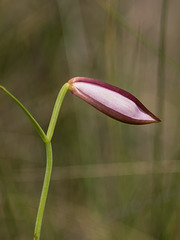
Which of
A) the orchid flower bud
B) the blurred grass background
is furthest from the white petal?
the blurred grass background

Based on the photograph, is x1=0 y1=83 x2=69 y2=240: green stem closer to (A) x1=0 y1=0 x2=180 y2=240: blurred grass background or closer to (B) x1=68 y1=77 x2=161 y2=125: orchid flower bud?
(B) x1=68 y1=77 x2=161 y2=125: orchid flower bud

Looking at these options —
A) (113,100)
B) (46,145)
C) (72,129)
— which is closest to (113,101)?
(113,100)

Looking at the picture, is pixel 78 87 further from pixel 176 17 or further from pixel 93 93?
pixel 176 17

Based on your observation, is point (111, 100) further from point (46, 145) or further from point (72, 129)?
point (72, 129)

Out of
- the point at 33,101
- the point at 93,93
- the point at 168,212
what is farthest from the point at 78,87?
the point at 33,101

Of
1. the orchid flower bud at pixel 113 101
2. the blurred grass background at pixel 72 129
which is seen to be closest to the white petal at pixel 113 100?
the orchid flower bud at pixel 113 101

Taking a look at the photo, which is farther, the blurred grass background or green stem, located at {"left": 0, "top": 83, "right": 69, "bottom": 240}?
the blurred grass background

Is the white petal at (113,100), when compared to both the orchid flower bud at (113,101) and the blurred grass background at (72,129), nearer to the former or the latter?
the orchid flower bud at (113,101)
